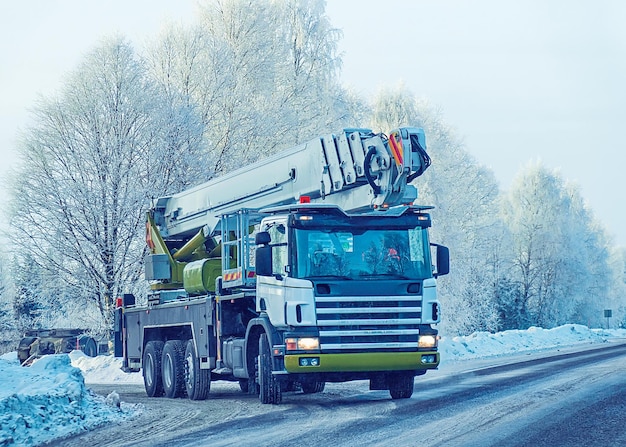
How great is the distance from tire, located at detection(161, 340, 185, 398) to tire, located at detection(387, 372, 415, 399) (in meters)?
4.23

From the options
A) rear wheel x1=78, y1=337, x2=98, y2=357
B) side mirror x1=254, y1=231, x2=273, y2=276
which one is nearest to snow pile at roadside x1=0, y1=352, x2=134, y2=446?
side mirror x1=254, y1=231, x2=273, y2=276

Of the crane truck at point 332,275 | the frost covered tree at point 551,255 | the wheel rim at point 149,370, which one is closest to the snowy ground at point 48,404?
the crane truck at point 332,275

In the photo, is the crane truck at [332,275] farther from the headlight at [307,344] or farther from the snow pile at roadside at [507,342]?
the snow pile at roadside at [507,342]

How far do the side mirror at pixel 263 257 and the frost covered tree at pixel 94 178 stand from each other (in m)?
17.6

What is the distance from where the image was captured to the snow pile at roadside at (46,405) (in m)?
10.8

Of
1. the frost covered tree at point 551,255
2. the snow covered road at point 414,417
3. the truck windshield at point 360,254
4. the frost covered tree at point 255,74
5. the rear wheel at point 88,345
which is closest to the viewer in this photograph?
the snow covered road at point 414,417

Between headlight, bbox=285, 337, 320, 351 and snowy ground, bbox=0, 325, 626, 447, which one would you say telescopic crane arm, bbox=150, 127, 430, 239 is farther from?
snowy ground, bbox=0, 325, 626, 447

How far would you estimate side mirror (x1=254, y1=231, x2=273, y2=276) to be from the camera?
1302cm

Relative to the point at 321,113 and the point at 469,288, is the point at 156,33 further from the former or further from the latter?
the point at 469,288

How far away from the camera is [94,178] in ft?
99.2

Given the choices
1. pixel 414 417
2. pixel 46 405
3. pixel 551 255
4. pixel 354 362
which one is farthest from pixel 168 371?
pixel 551 255

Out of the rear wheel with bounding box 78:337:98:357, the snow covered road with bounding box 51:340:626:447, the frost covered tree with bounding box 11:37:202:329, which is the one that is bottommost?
the snow covered road with bounding box 51:340:626:447

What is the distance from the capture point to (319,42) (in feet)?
131

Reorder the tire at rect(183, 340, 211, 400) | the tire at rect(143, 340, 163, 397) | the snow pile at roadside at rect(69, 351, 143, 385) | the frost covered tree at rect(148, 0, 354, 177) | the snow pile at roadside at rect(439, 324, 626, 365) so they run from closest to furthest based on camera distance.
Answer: the tire at rect(183, 340, 211, 400) < the tire at rect(143, 340, 163, 397) < the snow pile at roadside at rect(69, 351, 143, 385) < the snow pile at roadside at rect(439, 324, 626, 365) < the frost covered tree at rect(148, 0, 354, 177)
